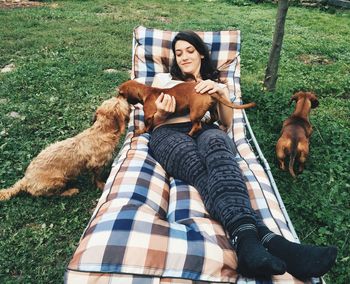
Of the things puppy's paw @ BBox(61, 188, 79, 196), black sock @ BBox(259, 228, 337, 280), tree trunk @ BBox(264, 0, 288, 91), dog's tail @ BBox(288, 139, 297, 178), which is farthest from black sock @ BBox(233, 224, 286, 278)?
tree trunk @ BBox(264, 0, 288, 91)

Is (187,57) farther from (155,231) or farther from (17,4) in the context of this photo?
(17,4)

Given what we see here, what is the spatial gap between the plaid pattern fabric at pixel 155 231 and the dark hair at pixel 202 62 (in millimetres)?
1009

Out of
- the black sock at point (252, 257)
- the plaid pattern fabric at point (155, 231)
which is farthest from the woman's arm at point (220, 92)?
the black sock at point (252, 257)

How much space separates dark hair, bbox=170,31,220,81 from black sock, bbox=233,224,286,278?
2372mm

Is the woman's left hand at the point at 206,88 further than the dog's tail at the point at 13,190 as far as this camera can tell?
No

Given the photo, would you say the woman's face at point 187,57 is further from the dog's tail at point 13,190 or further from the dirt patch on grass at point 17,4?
the dirt patch on grass at point 17,4

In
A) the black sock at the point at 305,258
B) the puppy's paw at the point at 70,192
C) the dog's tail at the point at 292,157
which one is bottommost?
the puppy's paw at the point at 70,192

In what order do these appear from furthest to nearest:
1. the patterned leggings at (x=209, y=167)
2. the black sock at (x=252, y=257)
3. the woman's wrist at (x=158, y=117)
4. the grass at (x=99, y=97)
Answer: the woman's wrist at (x=158, y=117) < the grass at (x=99, y=97) < the patterned leggings at (x=209, y=167) < the black sock at (x=252, y=257)

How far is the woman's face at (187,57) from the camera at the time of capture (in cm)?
423

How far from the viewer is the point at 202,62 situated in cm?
455

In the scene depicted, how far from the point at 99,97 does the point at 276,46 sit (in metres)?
3.01

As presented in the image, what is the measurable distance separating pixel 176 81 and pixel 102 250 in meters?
2.52

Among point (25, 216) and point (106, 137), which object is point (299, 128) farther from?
point (25, 216)

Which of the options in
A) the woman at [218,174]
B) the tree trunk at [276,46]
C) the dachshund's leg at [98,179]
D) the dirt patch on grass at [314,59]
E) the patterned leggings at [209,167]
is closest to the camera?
the woman at [218,174]
